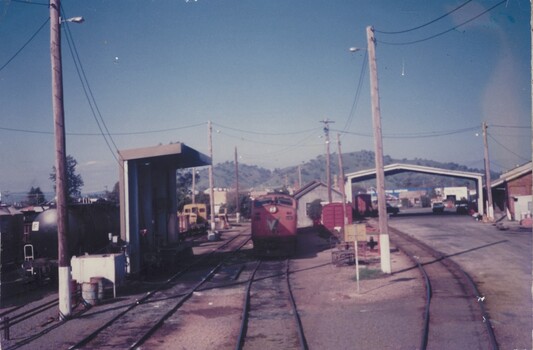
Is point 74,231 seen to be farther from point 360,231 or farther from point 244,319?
point 360,231

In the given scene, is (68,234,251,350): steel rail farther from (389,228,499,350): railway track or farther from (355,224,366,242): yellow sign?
(389,228,499,350): railway track

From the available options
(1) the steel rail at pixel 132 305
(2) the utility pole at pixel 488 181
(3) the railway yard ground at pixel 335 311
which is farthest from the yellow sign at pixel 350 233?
(2) the utility pole at pixel 488 181

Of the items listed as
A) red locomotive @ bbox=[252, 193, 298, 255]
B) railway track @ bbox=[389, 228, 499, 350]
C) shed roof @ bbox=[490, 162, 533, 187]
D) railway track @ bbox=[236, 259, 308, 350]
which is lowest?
railway track @ bbox=[236, 259, 308, 350]

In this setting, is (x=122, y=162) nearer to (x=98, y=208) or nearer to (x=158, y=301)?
(x=98, y=208)

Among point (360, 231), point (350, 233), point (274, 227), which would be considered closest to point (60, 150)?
point (350, 233)

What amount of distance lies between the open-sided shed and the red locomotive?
4.15 metres

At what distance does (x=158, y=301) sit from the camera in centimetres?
1348

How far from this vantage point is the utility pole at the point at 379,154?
1620cm

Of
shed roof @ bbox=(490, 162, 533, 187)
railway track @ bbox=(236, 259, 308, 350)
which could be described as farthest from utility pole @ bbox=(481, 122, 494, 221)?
railway track @ bbox=(236, 259, 308, 350)

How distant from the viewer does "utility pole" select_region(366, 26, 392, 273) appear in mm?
16203

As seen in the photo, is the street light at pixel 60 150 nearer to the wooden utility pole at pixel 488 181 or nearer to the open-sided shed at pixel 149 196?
the open-sided shed at pixel 149 196

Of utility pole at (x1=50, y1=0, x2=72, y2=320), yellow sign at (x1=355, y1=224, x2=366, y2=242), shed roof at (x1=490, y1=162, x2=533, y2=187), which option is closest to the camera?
utility pole at (x1=50, y1=0, x2=72, y2=320)

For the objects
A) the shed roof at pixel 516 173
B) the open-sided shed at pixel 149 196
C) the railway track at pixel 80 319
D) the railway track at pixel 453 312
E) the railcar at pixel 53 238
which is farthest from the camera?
the shed roof at pixel 516 173

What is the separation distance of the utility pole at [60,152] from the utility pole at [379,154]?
33.7ft
